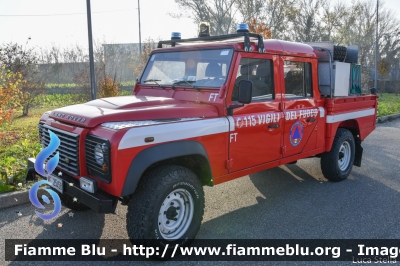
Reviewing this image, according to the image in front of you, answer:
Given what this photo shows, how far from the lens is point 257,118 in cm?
420

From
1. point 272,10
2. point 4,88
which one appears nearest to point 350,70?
point 4,88

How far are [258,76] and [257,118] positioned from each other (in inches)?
21.1

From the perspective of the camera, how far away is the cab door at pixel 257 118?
13.1ft

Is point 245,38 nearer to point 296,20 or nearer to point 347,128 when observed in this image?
point 347,128

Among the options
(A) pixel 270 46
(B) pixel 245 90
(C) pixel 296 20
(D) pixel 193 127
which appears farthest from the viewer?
(C) pixel 296 20

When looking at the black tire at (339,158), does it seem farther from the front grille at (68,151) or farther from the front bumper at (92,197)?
the front grille at (68,151)

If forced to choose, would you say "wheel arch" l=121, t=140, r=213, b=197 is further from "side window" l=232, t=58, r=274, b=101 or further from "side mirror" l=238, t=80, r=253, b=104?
"side window" l=232, t=58, r=274, b=101

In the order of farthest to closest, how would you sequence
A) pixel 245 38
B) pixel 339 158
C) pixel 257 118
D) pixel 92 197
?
1. pixel 339 158
2. pixel 257 118
3. pixel 245 38
4. pixel 92 197

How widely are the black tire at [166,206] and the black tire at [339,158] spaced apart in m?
2.95

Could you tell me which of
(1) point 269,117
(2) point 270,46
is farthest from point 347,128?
(2) point 270,46

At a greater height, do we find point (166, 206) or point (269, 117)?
point (269, 117)

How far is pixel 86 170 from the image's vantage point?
3264mm

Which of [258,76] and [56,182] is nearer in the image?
[56,182]

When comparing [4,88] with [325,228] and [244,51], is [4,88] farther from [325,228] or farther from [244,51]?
[325,228]
